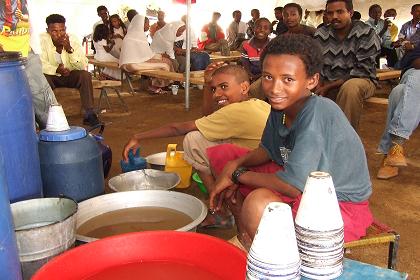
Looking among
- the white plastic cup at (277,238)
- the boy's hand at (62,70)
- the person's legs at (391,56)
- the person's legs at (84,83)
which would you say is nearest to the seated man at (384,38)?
the person's legs at (391,56)

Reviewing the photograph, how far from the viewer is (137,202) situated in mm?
2164

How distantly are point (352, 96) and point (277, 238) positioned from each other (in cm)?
293

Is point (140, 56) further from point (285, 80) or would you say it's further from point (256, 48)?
point (285, 80)

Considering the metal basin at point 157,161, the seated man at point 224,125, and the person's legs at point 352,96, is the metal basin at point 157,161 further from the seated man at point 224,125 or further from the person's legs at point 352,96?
the person's legs at point 352,96

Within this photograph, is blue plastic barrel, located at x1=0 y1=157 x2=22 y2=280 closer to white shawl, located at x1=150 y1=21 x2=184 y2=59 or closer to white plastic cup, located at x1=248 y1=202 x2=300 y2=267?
white plastic cup, located at x1=248 y1=202 x2=300 y2=267

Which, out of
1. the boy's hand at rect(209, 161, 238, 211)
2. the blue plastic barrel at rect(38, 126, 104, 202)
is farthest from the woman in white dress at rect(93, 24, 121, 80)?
the boy's hand at rect(209, 161, 238, 211)

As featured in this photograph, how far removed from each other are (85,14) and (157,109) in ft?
19.0

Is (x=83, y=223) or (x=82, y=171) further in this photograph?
(x=82, y=171)

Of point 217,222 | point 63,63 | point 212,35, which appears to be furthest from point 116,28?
point 217,222

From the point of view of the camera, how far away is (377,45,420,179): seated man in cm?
325

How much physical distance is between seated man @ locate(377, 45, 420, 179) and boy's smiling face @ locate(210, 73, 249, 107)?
1.50 metres

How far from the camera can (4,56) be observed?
1725mm

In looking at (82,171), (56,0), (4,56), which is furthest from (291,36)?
(56,0)

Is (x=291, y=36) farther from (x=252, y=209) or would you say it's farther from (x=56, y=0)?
(x=56, y=0)
